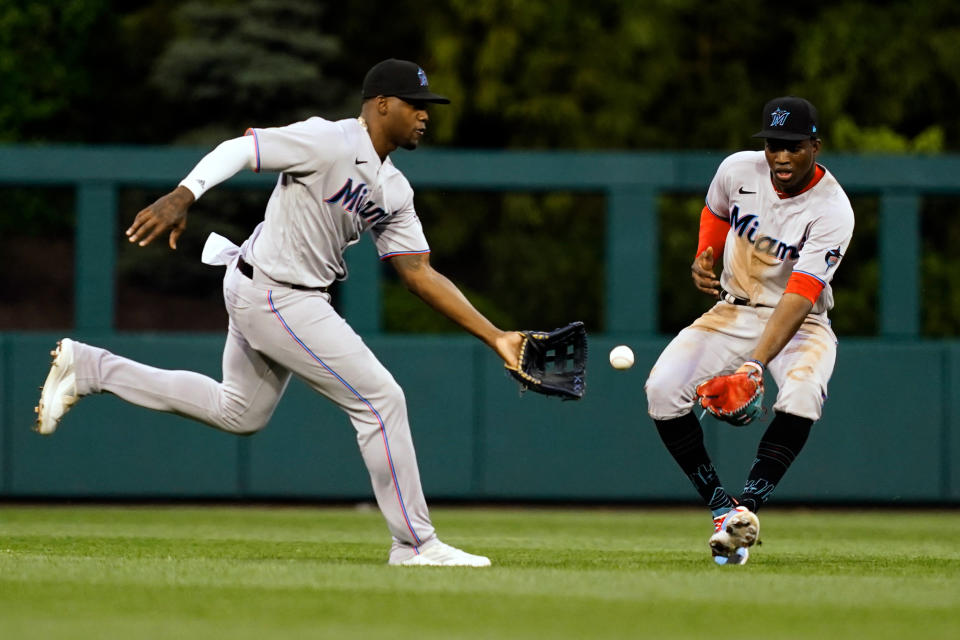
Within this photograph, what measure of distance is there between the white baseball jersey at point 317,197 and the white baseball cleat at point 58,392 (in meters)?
0.99

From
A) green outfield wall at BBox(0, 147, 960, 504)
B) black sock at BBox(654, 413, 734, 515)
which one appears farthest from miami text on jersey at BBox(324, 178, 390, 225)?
green outfield wall at BBox(0, 147, 960, 504)

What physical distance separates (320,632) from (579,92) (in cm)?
1706

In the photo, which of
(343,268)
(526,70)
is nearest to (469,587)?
(343,268)

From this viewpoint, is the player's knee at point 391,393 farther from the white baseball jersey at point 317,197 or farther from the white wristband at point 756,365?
the white wristband at point 756,365

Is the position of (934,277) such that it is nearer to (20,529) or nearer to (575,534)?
(575,534)

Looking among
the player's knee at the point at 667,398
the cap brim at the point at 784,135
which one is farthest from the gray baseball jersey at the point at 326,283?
the cap brim at the point at 784,135

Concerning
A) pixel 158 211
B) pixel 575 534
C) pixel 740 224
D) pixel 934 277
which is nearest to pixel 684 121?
pixel 934 277

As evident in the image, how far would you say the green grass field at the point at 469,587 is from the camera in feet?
15.5

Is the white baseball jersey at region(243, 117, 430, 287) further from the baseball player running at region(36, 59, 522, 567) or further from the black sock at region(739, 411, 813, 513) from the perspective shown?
the black sock at region(739, 411, 813, 513)

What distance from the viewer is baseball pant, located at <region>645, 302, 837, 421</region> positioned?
22.8 feet

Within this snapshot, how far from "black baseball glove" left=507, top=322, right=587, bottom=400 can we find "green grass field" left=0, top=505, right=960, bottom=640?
760mm

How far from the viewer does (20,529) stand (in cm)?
912

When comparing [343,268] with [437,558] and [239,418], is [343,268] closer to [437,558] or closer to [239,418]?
[239,418]

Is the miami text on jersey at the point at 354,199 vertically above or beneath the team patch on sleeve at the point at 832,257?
above
